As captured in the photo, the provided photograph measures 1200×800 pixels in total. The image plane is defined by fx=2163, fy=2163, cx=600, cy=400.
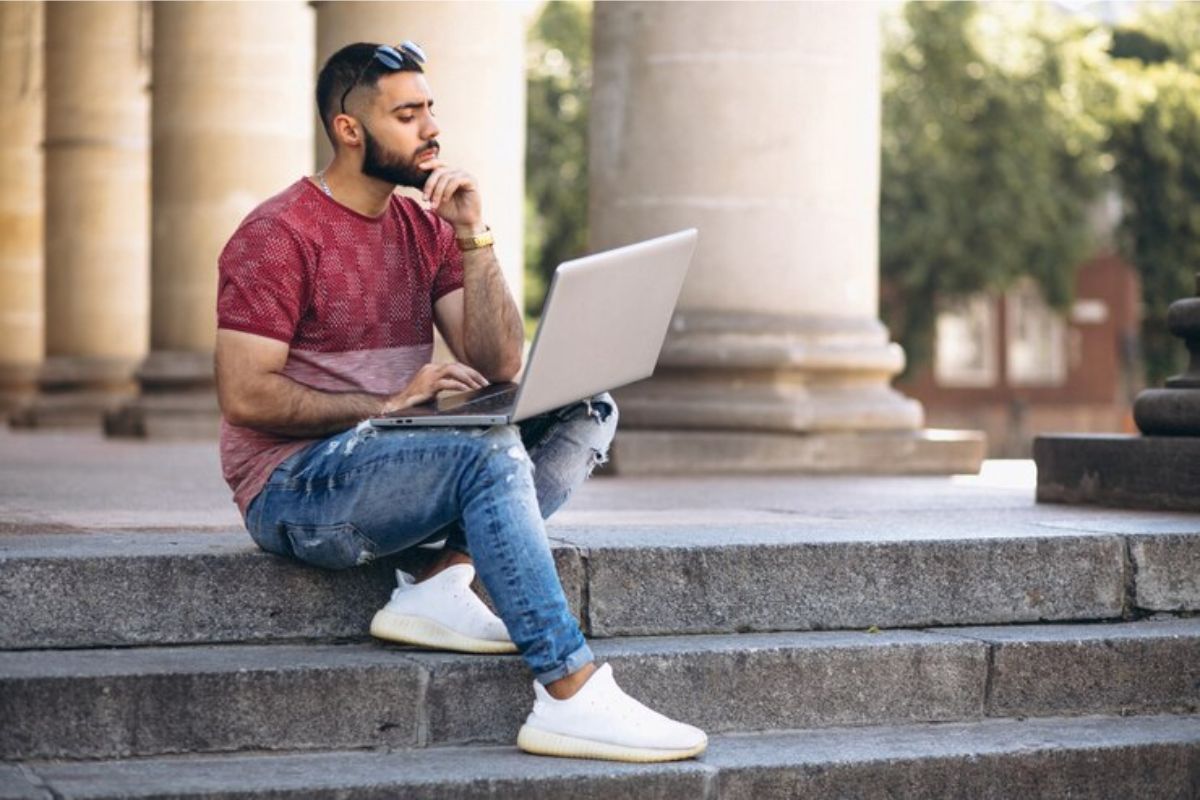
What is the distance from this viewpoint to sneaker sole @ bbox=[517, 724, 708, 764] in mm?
5012

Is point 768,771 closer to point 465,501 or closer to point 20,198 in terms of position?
point 465,501

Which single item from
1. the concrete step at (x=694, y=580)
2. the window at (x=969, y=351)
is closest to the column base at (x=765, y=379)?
the concrete step at (x=694, y=580)

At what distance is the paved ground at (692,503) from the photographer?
6.60 meters

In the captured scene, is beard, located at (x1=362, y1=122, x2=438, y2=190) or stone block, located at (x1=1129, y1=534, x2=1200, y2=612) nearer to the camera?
beard, located at (x1=362, y1=122, x2=438, y2=190)

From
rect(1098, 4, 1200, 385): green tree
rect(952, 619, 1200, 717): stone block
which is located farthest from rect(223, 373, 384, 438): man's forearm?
rect(1098, 4, 1200, 385): green tree

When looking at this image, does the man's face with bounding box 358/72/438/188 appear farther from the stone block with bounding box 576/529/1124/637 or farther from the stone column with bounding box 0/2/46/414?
the stone column with bounding box 0/2/46/414

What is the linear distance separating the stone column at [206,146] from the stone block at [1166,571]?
31.8 ft

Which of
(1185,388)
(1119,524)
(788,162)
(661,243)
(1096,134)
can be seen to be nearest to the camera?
(661,243)

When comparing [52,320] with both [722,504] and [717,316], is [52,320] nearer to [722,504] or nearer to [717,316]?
[717,316]

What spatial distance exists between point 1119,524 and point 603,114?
460 centimetres

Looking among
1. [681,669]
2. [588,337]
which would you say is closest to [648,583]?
[681,669]

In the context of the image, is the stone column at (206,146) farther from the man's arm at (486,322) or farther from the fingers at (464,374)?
the fingers at (464,374)

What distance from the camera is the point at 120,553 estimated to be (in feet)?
17.8

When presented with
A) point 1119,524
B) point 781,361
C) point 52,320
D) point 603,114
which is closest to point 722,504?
point 1119,524
